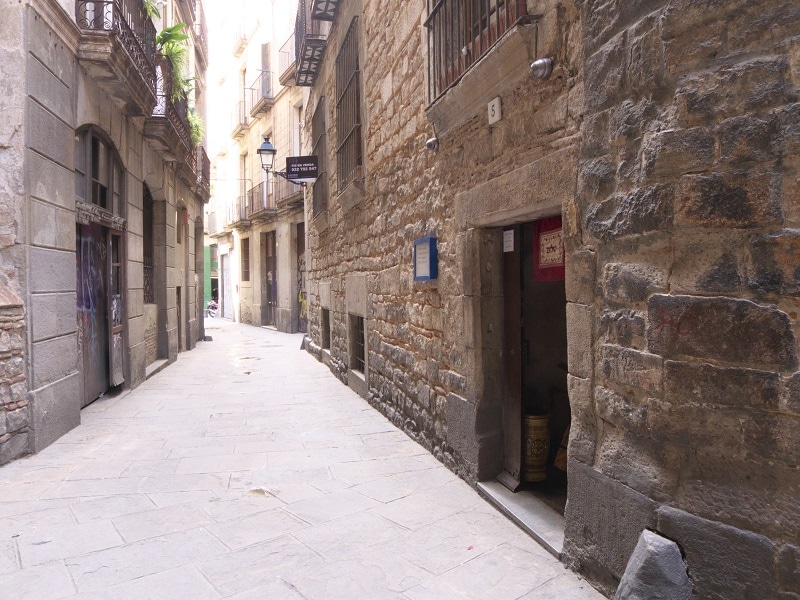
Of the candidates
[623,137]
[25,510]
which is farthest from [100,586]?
[623,137]

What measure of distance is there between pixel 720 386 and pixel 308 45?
9.58m

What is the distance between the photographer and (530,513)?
347 centimetres

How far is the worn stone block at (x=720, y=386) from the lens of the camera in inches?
78.2

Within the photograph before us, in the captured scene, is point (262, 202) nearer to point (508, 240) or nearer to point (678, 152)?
point (508, 240)

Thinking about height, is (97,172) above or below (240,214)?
below

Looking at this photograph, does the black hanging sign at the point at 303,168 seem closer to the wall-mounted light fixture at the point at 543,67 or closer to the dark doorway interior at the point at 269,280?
the wall-mounted light fixture at the point at 543,67

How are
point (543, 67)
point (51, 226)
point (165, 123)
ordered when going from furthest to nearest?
1. point (165, 123)
2. point (51, 226)
3. point (543, 67)

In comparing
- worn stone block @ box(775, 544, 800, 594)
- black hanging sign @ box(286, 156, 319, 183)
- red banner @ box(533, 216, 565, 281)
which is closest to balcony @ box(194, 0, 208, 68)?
black hanging sign @ box(286, 156, 319, 183)

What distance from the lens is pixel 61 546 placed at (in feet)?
10.5

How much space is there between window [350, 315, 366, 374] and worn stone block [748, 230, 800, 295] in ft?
21.4

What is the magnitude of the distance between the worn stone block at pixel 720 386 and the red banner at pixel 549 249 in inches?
47.2

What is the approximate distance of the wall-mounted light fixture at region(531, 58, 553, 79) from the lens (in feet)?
9.78

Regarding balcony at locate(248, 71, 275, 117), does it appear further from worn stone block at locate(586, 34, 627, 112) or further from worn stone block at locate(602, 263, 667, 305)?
worn stone block at locate(602, 263, 667, 305)

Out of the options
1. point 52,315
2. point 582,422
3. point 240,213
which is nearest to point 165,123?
point 52,315
